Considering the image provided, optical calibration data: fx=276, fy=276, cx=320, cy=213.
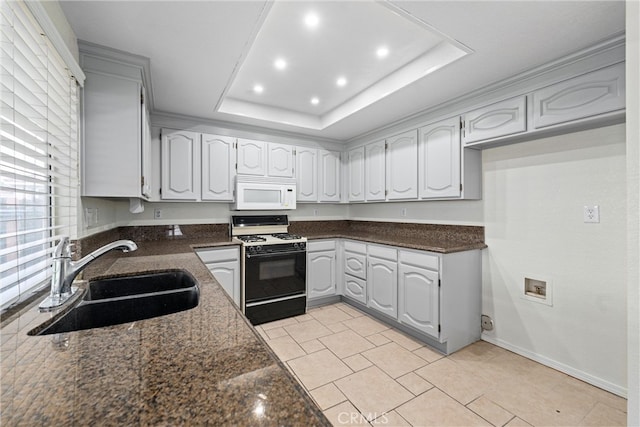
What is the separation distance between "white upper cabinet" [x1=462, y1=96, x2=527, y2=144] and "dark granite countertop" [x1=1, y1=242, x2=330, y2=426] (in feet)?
8.11

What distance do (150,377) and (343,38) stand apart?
2139 millimetres

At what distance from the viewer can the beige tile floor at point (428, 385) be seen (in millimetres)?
1659

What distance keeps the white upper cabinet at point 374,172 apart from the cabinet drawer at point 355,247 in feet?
2.13

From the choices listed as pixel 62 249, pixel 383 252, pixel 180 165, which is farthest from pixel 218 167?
pixel 62 249

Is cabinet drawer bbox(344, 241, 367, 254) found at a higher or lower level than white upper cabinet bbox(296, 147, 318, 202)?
lower

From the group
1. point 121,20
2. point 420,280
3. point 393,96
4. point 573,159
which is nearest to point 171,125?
point 121,20

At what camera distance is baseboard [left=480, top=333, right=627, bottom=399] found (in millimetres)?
1879

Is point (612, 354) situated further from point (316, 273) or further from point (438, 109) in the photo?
point (316, 273)

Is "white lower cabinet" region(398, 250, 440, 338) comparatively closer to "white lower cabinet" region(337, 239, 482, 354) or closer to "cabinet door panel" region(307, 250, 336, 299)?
"white lower cabinet" region(337, 239, 482, 354)

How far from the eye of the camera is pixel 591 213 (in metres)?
1.99

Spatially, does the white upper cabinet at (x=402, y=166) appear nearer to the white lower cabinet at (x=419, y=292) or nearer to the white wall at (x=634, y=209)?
the white lower cabinet at (x=419, y=292)

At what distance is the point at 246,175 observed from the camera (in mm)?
3359

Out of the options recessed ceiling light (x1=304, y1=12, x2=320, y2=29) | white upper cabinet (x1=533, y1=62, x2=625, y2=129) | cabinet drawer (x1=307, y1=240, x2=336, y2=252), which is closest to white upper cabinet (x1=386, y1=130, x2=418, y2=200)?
cabinet drawer (x1=307, y1=240, x2=336, y2=252)

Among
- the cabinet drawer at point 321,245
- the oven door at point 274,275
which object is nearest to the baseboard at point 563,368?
the cabinet drawer at point 321,245
